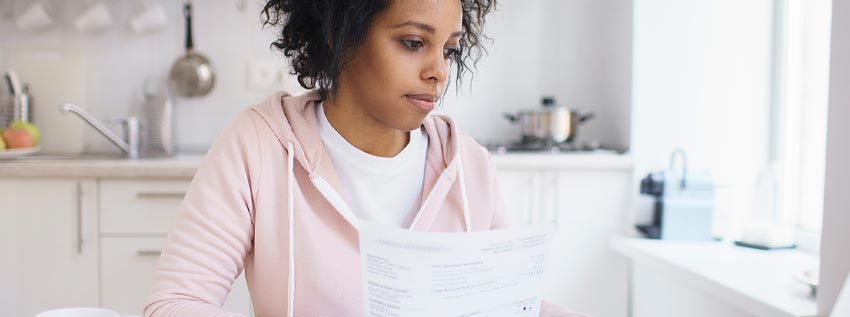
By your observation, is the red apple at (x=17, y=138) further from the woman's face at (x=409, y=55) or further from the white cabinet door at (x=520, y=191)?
the woman's face at (x=409, y=55)

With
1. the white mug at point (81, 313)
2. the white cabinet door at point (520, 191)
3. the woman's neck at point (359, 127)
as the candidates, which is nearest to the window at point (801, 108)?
the white cabinet door at point (520, 191)

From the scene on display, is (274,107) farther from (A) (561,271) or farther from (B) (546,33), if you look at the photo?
(B) (546,33)

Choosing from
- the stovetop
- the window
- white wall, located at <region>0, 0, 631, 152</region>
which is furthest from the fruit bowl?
the window

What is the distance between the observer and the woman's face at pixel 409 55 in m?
0.94

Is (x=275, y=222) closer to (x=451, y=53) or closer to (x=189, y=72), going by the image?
(x=451, y=53)

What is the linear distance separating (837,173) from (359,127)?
0.92 meters

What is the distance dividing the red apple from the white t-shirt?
1768 millimetres

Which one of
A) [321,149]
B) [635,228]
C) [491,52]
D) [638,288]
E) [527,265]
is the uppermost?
[491,52]

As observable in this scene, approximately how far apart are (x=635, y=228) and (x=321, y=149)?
62.9 inches

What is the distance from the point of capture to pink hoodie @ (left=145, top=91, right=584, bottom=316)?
87cm

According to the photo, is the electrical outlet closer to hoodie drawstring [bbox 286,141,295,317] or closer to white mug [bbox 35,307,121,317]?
hoodie drawstring [bbox 286,141,295,317]

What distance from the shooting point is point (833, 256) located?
1.30 m

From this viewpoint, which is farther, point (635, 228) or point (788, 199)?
point (635, 228)

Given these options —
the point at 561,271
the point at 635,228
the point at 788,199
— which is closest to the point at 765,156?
the point at 788,199
